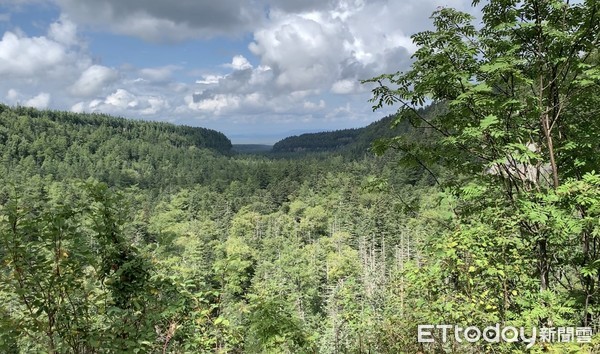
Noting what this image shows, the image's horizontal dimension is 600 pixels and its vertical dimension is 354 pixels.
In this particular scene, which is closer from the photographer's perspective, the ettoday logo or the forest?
the forest

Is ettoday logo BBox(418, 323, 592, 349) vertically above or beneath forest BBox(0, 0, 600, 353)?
beneath

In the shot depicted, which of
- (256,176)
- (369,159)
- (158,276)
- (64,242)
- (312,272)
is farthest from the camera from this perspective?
(369,159)

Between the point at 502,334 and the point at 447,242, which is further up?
the point at 447,242

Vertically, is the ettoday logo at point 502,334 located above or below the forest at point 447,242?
below

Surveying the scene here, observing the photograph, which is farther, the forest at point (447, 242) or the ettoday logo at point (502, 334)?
the ettoday logo at point (502, 334)

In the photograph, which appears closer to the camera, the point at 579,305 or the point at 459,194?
the point at 579,305

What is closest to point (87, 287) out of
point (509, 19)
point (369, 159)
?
point (509, 19)

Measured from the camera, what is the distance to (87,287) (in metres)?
4.17

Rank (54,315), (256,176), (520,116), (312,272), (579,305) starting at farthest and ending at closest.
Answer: (256,176) < (312,272) < (520,116) < (579,305) < (54,315)

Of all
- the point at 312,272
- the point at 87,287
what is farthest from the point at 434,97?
the point at 312,272

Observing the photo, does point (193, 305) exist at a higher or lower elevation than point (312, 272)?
higher

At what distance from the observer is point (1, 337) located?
355 cm

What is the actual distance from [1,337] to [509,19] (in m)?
8.00

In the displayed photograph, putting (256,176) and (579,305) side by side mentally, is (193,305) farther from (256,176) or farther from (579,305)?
(256,176)
